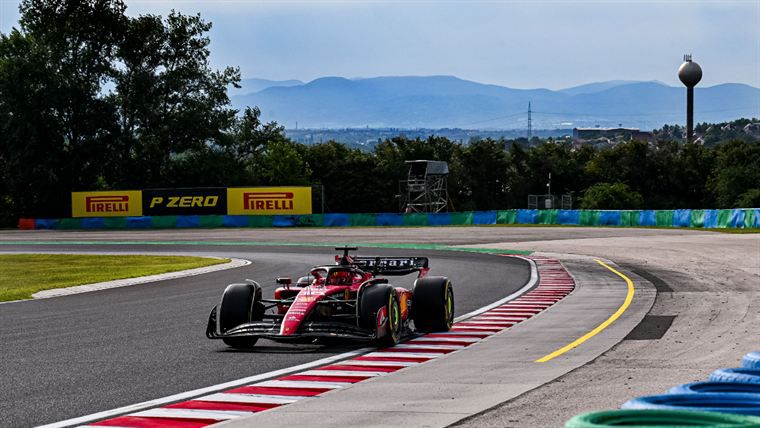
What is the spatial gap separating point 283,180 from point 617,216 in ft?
163

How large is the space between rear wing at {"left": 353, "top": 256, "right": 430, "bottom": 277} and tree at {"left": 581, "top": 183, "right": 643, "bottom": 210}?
305 ft

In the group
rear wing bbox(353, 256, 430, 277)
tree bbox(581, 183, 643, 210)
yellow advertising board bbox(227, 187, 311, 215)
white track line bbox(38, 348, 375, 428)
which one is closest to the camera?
white track line bbox(38, 348, 375, 428)

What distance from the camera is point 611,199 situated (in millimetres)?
110562

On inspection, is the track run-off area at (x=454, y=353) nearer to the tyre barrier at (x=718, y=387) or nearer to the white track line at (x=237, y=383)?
the white track line at (x=237, y=383)

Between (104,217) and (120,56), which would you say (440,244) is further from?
(120,56)

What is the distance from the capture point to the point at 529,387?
39.8 feet

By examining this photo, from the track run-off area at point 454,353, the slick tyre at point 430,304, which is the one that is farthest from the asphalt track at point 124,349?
the slick tyre at point 430,304

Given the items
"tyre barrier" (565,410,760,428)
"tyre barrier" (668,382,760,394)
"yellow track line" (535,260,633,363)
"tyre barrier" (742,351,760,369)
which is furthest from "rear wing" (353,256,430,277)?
"tyre barrier" (565,410,760,428)

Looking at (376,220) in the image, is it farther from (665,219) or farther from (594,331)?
(594,331)

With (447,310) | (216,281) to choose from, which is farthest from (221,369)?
(216,281)

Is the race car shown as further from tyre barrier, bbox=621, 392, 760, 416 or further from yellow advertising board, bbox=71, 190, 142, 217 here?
yellow advertising board, bbox=71, 190, 142, 217

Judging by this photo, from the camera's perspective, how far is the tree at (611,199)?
110250 mm

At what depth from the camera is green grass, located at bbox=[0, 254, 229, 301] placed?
100ft

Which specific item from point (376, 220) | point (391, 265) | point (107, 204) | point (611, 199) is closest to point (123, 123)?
point (107, 204)
